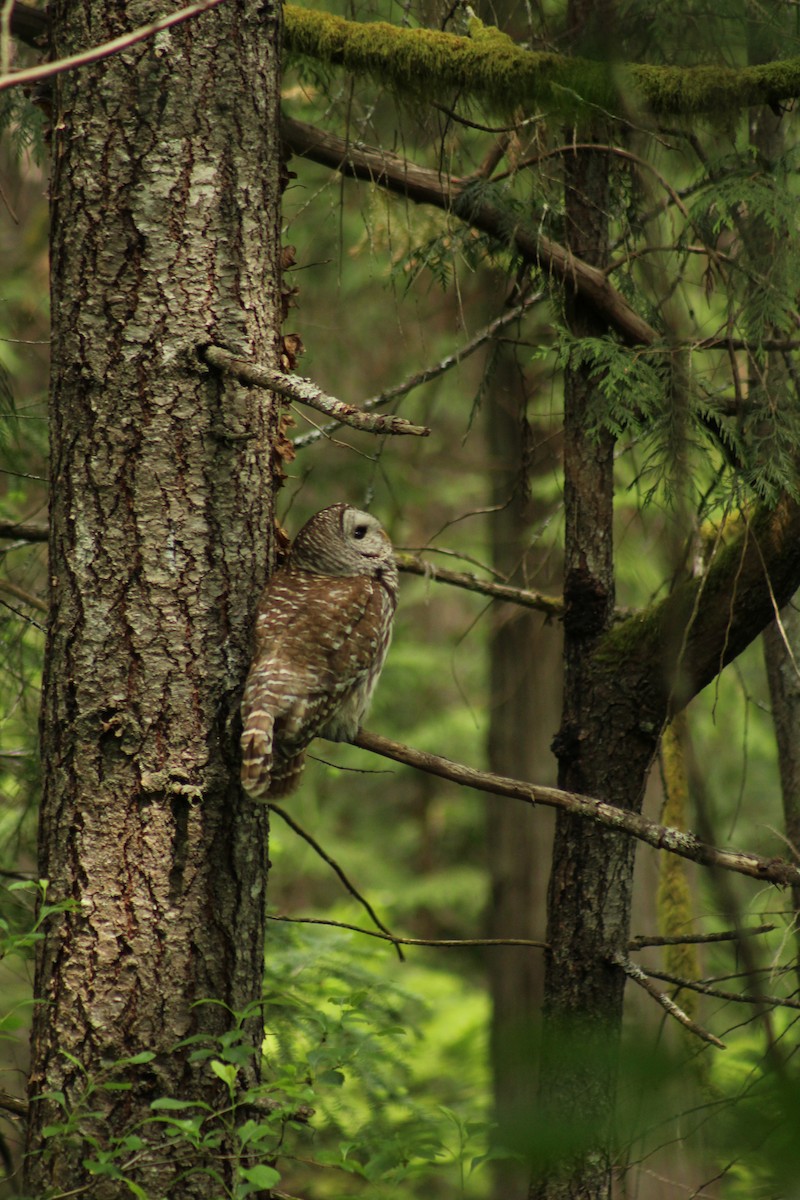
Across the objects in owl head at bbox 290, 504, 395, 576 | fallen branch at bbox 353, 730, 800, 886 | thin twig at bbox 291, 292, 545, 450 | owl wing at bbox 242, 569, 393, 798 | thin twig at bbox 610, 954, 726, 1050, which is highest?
thin twig at bbox 291, 292, 545, 450

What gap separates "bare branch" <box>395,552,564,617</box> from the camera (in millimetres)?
4574

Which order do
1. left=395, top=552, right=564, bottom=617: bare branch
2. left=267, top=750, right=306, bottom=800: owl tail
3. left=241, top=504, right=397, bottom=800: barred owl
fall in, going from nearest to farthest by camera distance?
1. left=241, top=504, right=397, bottom=800: barred owl
2. left=267, top=750, right=306, bottom=800: owl tail
3. left=395, top=552, right=564, bottom=617: bare branch

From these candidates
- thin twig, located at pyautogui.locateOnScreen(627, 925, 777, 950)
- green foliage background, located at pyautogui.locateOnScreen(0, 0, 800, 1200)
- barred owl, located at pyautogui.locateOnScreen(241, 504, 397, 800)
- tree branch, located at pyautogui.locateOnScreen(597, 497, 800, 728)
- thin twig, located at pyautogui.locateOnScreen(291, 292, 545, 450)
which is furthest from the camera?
thin twig, located at pyautogui.locateOnScreen(291, 292, 545, 450)

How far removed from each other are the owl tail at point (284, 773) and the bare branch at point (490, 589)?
130cm

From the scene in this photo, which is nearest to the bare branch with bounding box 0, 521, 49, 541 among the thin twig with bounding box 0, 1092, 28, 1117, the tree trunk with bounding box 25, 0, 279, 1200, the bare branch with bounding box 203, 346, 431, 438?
the tree trunk with bounding box 25, 0, 279, 1200

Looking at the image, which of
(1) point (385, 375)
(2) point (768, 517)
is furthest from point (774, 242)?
(1) point (385, 375)

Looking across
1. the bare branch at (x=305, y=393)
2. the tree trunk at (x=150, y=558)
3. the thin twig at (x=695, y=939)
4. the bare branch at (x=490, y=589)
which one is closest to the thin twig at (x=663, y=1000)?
the thin twig at (x=695, y=939)

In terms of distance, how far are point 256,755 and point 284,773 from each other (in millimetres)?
400

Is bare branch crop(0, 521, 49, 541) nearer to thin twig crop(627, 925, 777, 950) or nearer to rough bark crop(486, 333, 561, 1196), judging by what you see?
thin twig crop(627, 925, 777, 950)

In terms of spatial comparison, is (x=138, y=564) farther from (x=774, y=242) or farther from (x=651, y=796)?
(x=651, y=796)

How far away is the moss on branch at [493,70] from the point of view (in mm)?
3625

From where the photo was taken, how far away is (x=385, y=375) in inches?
510

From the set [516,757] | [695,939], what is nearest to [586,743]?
[695,939]

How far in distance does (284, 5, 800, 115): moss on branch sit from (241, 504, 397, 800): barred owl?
5.34ft
